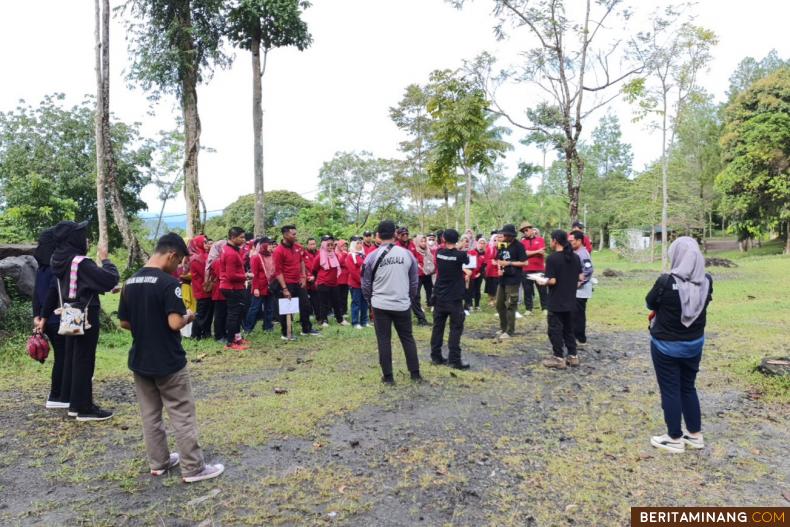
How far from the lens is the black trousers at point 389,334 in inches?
254

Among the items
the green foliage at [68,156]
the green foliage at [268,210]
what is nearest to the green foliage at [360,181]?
the green foliage at [268,210]

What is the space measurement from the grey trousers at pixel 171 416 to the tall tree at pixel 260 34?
1198 centimetres

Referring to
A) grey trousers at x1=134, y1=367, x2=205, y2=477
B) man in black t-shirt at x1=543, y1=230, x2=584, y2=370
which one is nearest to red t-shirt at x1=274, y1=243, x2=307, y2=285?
man in black t-shirt at x1=543, y1=230, x2=584, y2=370

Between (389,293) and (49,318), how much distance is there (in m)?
3.84

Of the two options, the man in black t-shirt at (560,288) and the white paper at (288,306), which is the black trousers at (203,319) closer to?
the white paper at (288,306)

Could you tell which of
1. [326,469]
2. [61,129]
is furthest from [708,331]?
[61,129]

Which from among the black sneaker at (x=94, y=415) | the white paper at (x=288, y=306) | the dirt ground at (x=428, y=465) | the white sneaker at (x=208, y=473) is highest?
the white paper at (x=288, y=306)

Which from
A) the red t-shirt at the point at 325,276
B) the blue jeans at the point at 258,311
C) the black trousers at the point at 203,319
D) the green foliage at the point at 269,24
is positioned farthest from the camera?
the green foliage at the point at 269,24

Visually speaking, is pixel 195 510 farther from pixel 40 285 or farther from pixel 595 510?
pixel 40 285

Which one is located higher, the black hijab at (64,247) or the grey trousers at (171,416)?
the black hijab at (64,247)

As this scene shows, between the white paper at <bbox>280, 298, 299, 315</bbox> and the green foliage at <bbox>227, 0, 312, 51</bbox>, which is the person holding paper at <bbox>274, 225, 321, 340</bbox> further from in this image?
the green foliage at <bbox>227, 0, 312, 51</bbox>

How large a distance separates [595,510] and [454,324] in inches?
150

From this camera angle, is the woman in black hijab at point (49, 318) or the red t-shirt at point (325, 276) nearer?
the woman in black hijab at point (49, 318)

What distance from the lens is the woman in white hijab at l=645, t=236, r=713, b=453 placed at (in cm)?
433
